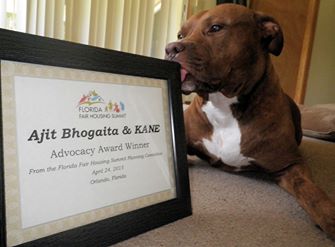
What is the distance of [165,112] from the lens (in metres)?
0.64

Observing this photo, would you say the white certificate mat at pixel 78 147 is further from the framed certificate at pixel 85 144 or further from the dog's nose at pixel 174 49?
the dog's nose at pixel 174 49

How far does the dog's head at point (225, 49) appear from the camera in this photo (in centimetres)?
83

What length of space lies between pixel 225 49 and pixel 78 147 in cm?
53

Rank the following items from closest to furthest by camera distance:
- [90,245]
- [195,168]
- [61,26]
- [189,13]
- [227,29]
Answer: [90,245], [227,29], [195,168], [61,26], [189,13]

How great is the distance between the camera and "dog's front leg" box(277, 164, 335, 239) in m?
0.65

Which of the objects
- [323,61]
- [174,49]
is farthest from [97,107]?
[323,61]

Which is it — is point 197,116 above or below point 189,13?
below

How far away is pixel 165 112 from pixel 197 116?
487mm

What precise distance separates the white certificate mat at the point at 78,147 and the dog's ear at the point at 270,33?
515 mm

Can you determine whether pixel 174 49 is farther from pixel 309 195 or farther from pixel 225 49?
pixel 309 195

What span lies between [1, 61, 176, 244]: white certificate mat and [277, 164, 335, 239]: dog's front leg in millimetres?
305

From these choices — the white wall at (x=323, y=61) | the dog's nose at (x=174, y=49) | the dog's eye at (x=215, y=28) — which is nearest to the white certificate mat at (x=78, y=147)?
the dog's nose at (x=174, y=49)

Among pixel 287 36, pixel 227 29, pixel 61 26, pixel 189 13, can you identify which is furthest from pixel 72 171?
pixel 287 36

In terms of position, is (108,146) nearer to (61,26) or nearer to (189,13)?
(61,26)
